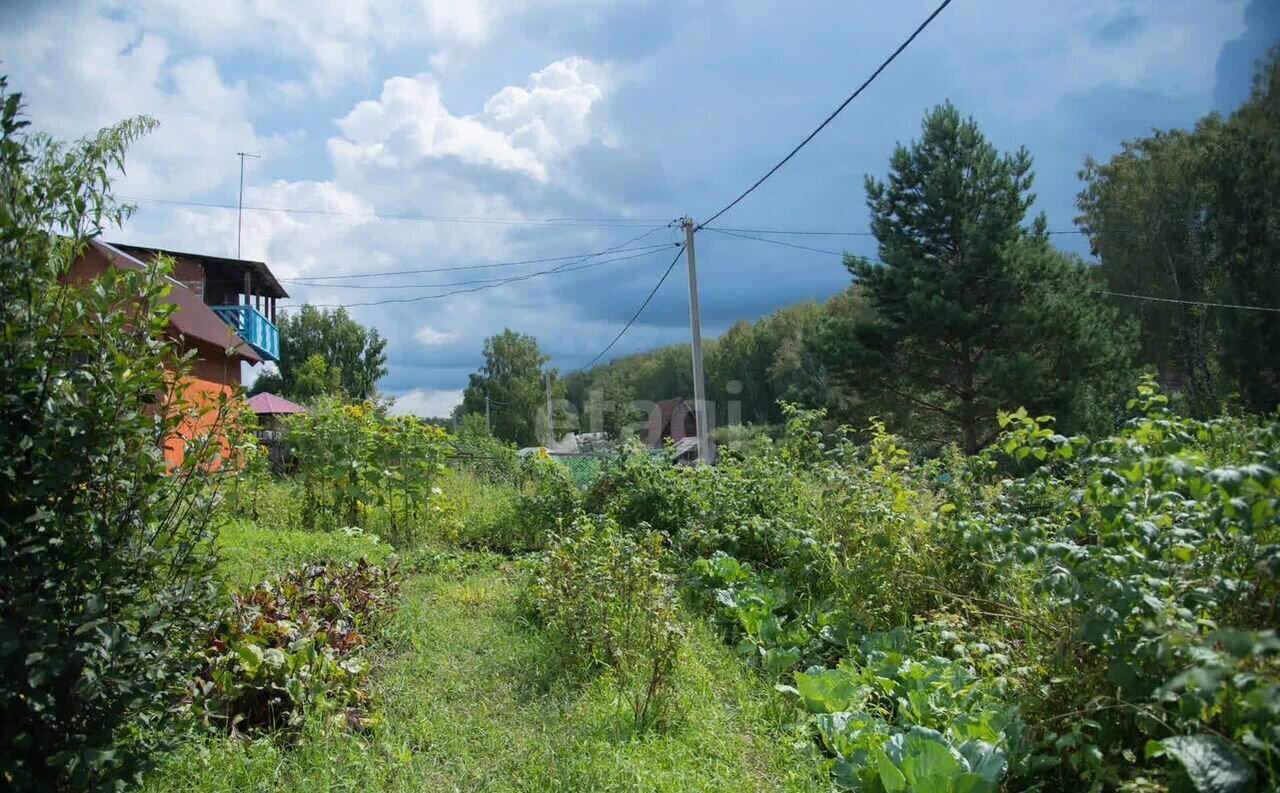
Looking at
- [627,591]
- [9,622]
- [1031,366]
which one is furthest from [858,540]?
[1031,366]

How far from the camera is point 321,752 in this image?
2723 millimetres

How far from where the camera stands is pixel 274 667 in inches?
116

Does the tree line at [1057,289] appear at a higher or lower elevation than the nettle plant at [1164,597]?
higher

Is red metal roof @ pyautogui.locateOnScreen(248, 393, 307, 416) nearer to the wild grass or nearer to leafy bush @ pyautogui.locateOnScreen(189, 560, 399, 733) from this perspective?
the wild grass

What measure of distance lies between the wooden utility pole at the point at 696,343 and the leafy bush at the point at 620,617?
1003 centimetres

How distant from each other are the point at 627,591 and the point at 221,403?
202 centimetres

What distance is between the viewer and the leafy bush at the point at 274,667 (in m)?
2.78

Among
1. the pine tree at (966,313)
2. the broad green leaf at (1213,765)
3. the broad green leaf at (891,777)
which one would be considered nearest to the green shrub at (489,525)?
the broad green leaf at (891,777)

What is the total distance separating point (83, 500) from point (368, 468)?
5.59 metres

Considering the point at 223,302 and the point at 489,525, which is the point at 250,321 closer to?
the point at 223,302

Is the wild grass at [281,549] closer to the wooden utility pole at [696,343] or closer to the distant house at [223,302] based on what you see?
the distant house at [223,302]

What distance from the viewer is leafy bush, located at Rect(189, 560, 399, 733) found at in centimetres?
278

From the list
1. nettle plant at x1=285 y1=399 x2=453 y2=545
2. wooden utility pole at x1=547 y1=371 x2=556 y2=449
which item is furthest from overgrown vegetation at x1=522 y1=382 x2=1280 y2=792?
wooden utility pole at x1=547 y1=371 x2=556 y2=449

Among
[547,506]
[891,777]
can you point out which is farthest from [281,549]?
[891,777]
